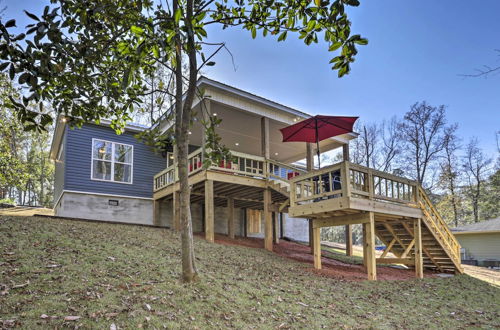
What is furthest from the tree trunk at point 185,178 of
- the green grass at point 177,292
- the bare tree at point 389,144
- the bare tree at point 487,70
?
the bare tree at point 389,144

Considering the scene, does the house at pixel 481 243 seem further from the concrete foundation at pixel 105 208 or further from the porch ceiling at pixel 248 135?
the concrete foundation at pixel 105 208

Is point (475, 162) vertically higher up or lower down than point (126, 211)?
higher up

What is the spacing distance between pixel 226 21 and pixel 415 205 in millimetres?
7938

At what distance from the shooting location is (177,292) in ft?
17.5

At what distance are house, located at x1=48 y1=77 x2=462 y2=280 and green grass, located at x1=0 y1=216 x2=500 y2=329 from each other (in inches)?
65.2

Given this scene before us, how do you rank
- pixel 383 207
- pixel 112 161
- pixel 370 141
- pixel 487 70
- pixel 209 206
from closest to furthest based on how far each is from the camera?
pixel 487 70 → pixel 383 207 → pixel 209 206 → pixel 112 161 → pixel 370 141

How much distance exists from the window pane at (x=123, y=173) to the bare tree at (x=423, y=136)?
21.3 m

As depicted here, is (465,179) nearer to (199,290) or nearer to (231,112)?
(231,112)

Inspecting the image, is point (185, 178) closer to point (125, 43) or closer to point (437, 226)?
point (125, 43)

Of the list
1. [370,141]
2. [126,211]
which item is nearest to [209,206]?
[126,211]

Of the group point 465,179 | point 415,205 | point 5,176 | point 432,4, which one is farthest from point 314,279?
point 465,179

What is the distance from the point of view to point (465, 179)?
31047 millimetres

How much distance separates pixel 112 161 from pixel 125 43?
10310 millimetres

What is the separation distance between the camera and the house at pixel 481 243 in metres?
Result: 21.6
